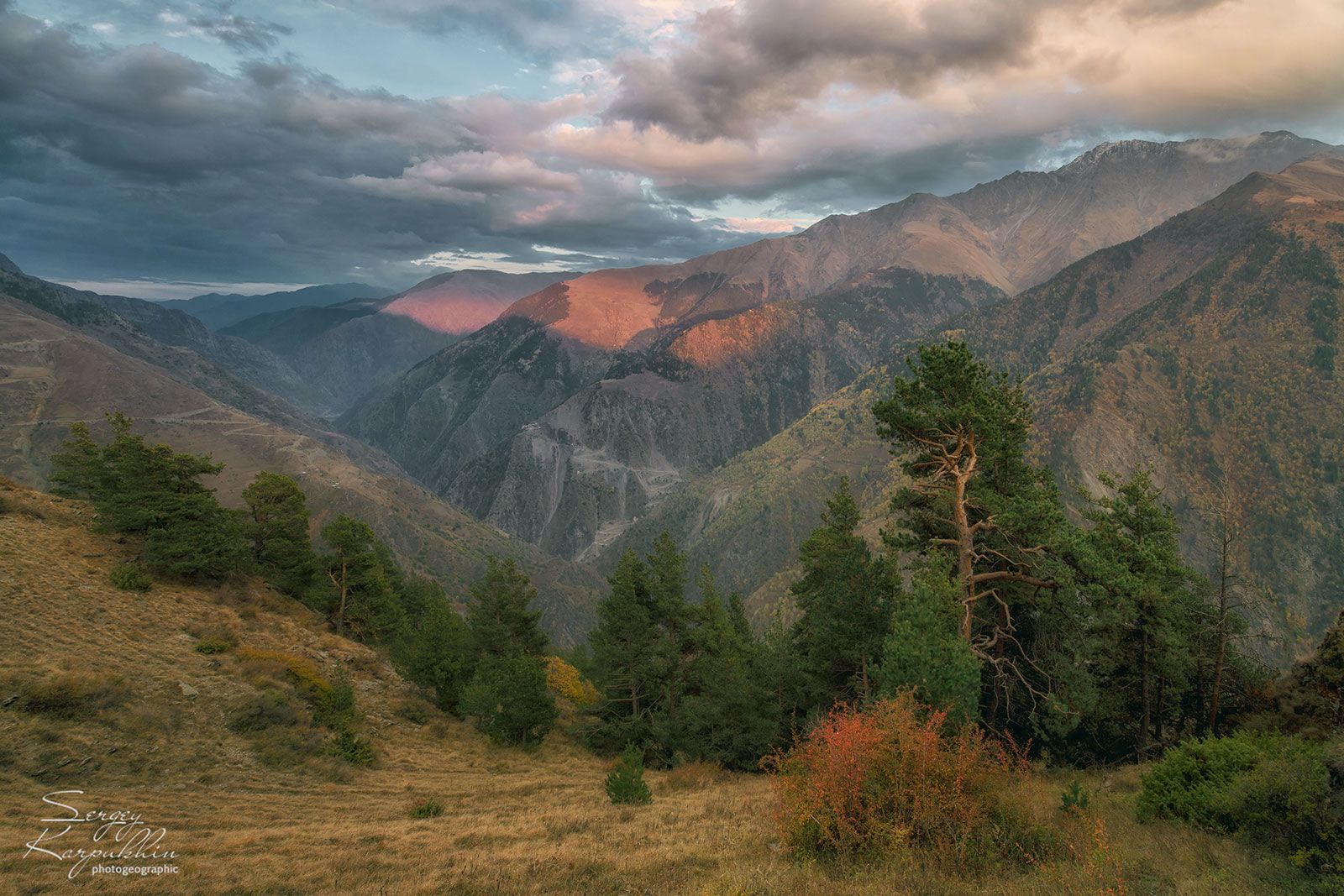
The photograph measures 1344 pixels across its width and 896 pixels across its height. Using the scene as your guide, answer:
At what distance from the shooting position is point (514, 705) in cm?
3008

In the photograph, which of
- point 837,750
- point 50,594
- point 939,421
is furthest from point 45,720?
point 939,421

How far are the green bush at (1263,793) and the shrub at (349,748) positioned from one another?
2520 cm

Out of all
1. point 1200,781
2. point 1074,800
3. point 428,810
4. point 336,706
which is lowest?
point 336,706

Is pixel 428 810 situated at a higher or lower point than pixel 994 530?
lower

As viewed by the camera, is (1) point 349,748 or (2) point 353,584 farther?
(2) point 353,584

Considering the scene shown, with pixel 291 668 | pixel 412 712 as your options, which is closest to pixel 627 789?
pixel 291 668

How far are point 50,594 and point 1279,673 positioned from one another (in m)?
47.6

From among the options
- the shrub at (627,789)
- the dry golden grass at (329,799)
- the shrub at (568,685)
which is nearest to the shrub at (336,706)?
the dry golden grass at (329,799)

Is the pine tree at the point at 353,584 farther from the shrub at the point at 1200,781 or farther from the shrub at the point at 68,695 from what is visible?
the shrub at the point at 1200,781

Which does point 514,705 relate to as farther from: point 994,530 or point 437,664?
point 994,530

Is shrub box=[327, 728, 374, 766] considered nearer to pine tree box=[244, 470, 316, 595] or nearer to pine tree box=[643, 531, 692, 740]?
pine tree box=[643, 531, 692, 740]

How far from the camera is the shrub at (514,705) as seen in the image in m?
30.1

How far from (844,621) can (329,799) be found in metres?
19.1

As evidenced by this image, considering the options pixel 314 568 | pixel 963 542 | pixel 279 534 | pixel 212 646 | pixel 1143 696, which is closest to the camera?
pixel 963 542
